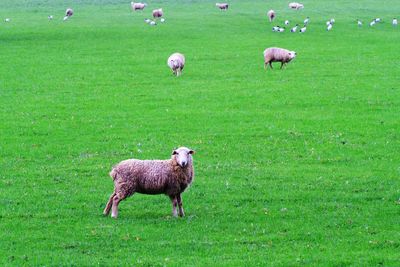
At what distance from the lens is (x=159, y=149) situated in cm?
2412

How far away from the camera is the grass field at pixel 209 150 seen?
1534cm

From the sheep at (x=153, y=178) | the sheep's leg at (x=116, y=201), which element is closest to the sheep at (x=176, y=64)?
the sheep at (x=153, y=178)

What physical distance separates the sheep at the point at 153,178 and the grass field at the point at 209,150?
1.47 ft

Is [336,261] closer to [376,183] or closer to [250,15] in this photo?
[376,183]

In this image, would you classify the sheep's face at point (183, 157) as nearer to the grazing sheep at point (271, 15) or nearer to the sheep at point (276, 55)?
the sheep at point (276, 55)

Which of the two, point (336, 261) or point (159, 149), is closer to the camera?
point (336, 261)

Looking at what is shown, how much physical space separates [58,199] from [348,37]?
42971 millimetres

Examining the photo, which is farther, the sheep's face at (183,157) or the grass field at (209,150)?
the sheep's face at (183,157)

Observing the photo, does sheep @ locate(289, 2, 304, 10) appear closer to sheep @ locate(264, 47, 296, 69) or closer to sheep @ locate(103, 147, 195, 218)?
sheep @ locate(264, 47, 296, 69)

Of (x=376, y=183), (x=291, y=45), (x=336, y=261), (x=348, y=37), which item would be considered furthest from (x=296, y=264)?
(x=348, y=37)

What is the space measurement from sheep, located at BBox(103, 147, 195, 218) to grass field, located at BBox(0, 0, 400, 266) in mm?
447

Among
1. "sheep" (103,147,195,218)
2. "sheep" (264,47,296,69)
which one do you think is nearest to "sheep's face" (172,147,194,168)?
"sheep" (103,147,195,218)

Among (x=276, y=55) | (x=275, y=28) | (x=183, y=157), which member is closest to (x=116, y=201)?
(x=183, y=157)

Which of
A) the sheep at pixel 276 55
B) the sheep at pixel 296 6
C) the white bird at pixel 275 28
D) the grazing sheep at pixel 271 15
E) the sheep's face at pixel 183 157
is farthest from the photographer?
the sheep at pixel 296 6
